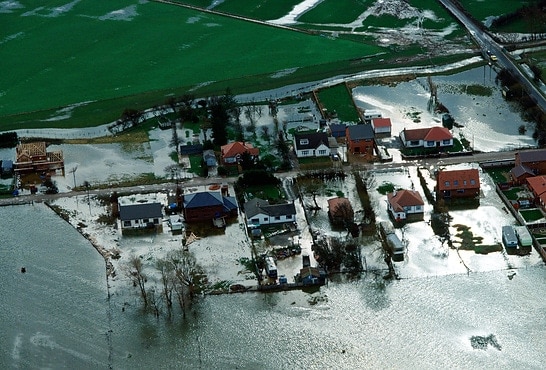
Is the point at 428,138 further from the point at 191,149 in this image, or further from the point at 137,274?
the point at 137,274

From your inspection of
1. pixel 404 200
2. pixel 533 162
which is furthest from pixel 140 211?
pixel 533 162

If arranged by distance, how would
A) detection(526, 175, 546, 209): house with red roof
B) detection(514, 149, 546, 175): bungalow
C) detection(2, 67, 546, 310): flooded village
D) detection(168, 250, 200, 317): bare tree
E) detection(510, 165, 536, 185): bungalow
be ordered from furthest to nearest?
detection(514, 149, 546, 175): bungalow, detection(510, 165, 536, 185): bungalow, detection(526, 175, 546, 209): house with red roof, detection(2, 67, 546, 310): flooded village, detection(168, 250, 200, 317): bare tree

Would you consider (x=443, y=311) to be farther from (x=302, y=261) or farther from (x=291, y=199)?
(x=291, y=199)

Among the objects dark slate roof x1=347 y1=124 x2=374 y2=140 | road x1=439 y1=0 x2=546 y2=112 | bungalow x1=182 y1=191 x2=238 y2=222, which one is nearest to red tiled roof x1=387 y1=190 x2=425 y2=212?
dark slate roof x1=347 y1=124 x2=374 y2=140

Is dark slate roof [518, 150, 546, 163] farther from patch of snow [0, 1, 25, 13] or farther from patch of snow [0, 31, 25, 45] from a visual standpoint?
patch of snow [0, 1, 25, 13]

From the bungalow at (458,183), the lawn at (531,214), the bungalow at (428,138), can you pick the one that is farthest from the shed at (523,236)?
the bungalow at (428,138)
